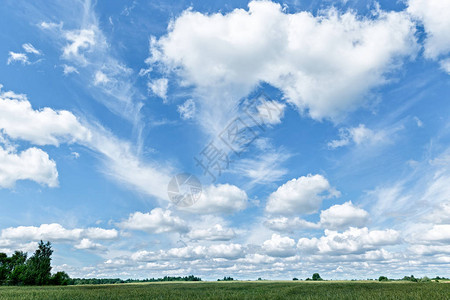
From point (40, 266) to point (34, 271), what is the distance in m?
2.07

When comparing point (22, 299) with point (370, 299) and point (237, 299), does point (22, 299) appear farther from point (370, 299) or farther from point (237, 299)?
point (370, 299)

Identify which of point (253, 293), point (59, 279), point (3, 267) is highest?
point (3, 267)

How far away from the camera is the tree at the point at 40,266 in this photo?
88562 mm

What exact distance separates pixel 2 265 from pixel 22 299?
3400 inches

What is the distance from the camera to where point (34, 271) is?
89.1m

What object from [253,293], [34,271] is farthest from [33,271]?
[253,293]

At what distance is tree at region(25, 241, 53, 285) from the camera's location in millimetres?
88562

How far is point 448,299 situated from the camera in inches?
949

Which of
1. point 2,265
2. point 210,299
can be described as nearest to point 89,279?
point 2,265

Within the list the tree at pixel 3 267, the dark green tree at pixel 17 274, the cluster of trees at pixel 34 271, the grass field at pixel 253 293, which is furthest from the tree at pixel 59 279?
the grass field at pixel 253 293

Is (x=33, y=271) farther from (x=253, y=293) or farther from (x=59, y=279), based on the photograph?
(x=253, y=293)

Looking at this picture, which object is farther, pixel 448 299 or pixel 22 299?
pixel 22 299

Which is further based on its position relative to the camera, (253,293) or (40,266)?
(40,266)

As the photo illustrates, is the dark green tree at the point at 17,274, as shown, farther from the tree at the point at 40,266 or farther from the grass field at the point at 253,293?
the grass field at the point at 253,293
